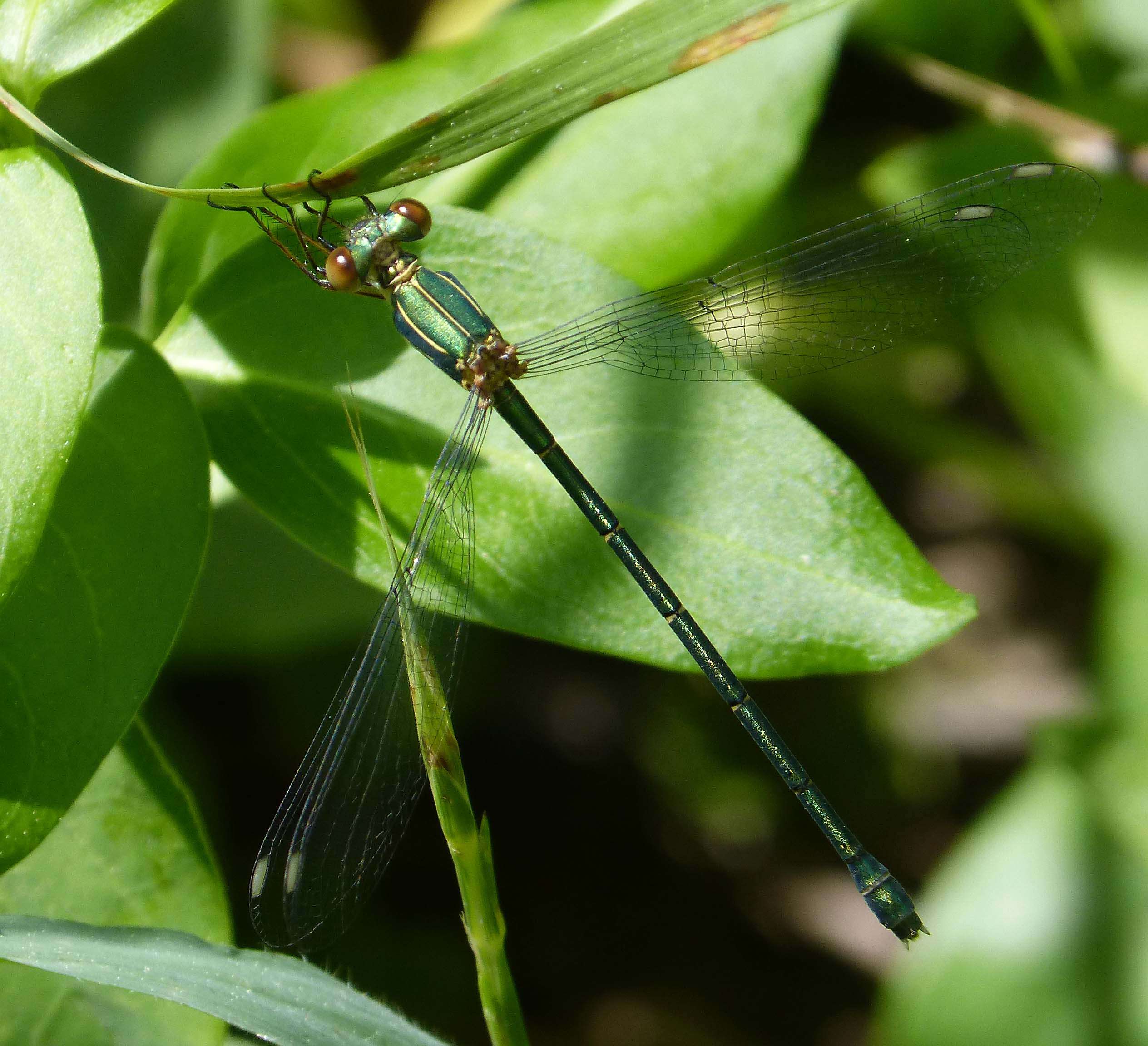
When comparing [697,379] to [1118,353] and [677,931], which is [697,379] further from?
[677,931]

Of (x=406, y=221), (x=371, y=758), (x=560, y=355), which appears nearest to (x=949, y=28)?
(x=560, y=355)

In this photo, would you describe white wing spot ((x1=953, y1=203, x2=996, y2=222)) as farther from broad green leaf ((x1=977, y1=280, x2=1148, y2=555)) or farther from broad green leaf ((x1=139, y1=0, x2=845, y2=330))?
broad green leaf ((x1=977, y1=280, x2=1148, y2=555))

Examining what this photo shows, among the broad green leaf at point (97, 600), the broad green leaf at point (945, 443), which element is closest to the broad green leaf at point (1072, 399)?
the broad green leaf at point (945, 443)

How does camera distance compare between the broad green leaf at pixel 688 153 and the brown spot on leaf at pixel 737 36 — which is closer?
Answer: the brown spot on leaf at pixel 737 36

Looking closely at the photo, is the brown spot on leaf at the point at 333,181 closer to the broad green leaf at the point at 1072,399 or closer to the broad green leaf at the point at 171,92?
the broad green leaf at the point at 171,92

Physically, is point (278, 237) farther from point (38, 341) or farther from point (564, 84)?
point (564, 84)

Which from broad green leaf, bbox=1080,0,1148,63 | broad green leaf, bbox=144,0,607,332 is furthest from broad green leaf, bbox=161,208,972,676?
broad green leaf, bbox=1080,0,1148,63
